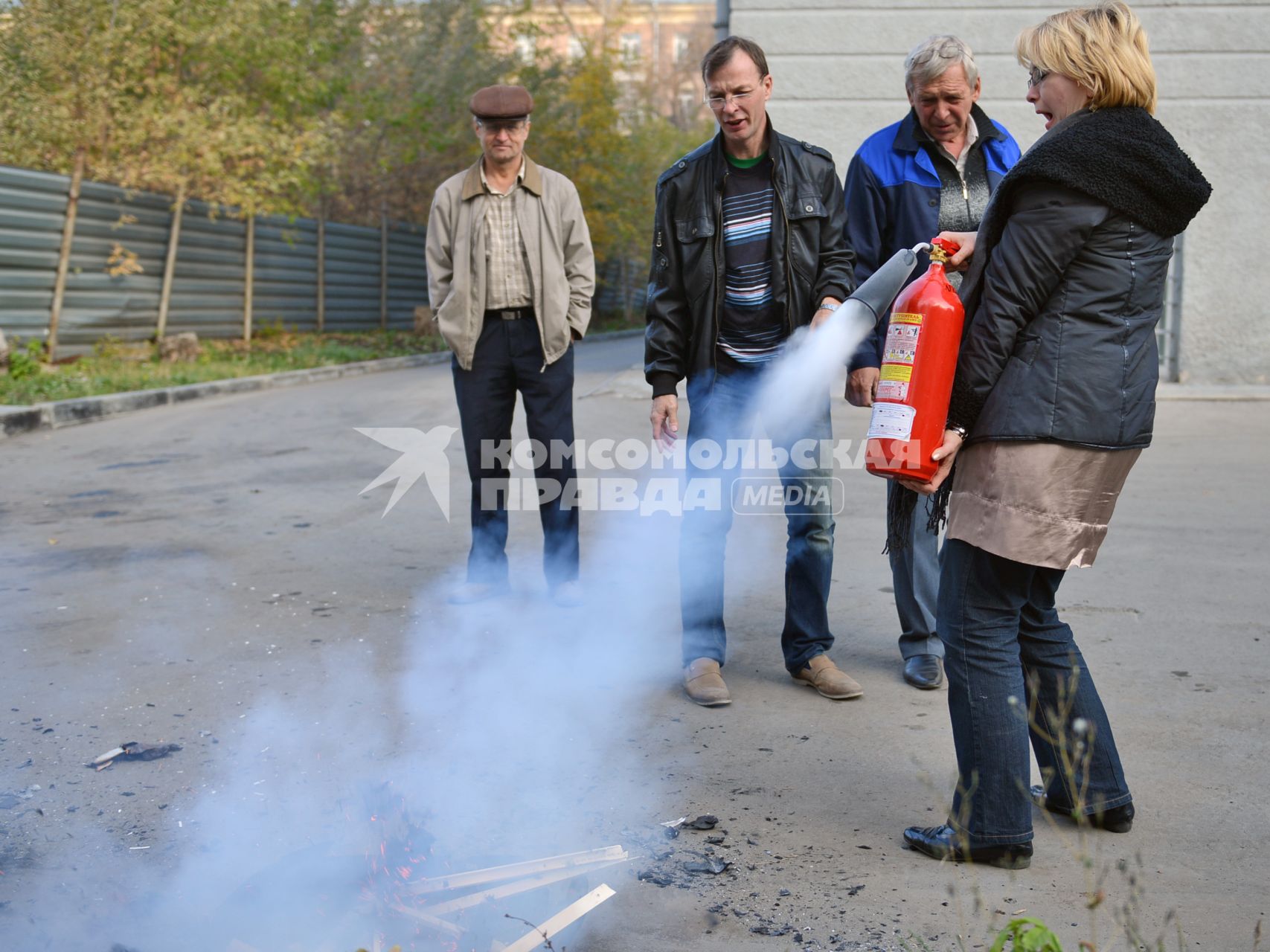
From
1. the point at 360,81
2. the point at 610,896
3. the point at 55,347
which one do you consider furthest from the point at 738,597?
the point at 360,81

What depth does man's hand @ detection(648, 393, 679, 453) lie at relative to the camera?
4.27m

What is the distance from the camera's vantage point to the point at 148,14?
14.7 m

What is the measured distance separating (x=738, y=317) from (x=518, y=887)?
2189 millimetres

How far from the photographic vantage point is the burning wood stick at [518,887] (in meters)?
2.62

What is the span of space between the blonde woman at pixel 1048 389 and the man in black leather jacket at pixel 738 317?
3.95 ft

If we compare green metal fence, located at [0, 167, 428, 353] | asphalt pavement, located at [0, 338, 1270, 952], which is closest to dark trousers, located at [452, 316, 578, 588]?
asphalt pavement, located at [0, 338, 1270, 952]

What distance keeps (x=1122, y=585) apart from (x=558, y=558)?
101 inches

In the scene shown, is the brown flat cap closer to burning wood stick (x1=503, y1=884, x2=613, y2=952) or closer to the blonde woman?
the blonde woman

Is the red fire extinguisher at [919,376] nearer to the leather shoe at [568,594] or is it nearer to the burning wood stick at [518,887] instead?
the burning wood stick at [518,887]

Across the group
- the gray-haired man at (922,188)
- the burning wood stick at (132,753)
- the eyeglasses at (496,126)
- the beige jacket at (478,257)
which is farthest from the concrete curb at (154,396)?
the gray-haired man at (922,188)

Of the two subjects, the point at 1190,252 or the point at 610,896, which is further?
the point at 1190,252

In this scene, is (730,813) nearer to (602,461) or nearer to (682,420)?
(602,461)

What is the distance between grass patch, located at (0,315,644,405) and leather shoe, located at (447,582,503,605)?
7.23m

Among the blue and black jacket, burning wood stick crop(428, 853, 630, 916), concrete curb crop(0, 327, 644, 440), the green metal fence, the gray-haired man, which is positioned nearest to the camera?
burning wood stick crop(428, 853, 630, 916)
